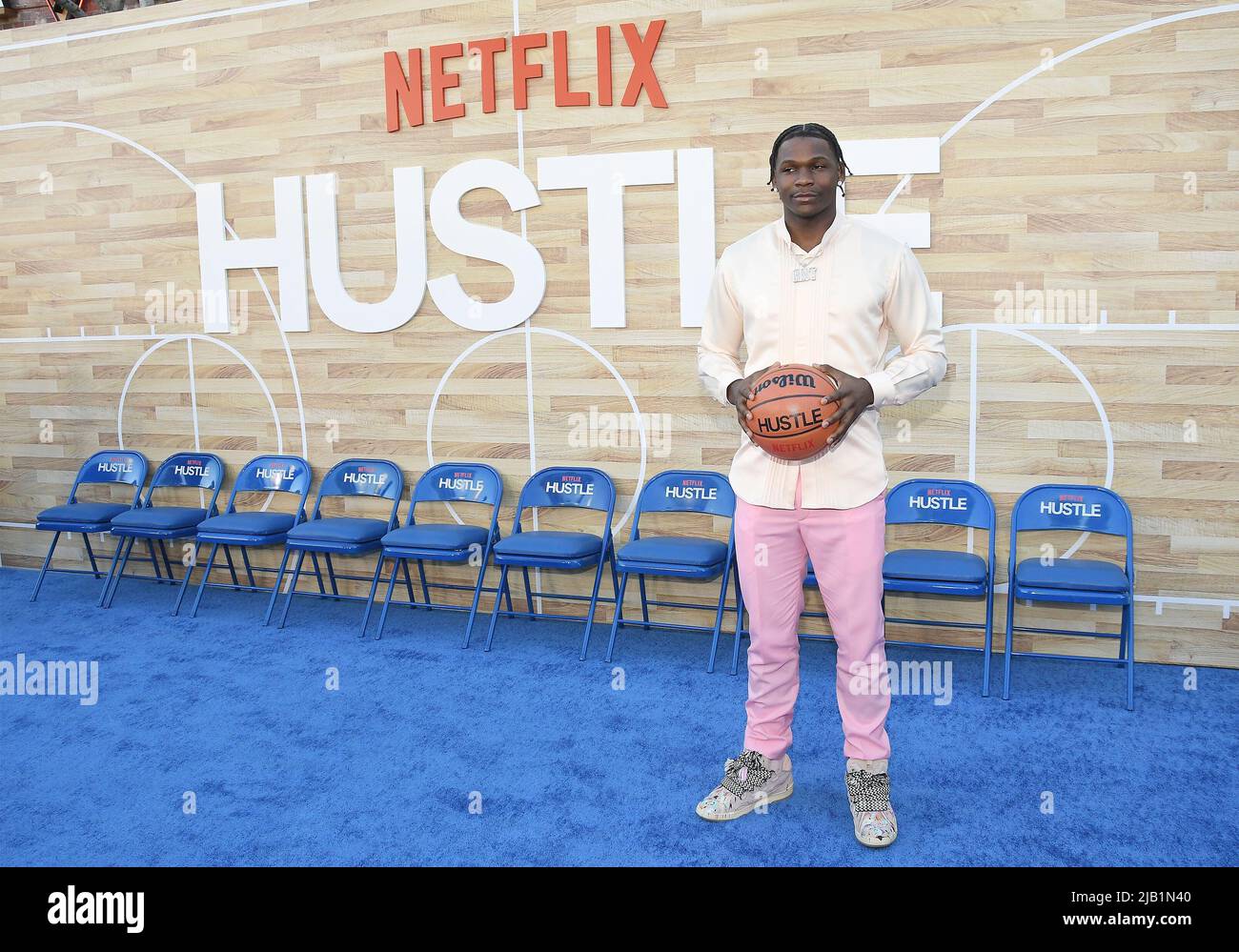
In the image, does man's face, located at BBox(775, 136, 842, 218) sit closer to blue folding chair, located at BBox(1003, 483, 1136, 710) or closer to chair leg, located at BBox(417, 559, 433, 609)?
blue folding chair, located at BBox(1003, 483, 1136, 710)

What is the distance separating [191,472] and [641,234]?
9.48ft

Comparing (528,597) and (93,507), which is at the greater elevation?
(93,507)

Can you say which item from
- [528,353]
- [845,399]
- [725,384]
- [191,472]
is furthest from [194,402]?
[845,399]

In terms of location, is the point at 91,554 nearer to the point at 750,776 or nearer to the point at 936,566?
the point at 750,776

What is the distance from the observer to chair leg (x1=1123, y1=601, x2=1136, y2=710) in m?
3.66

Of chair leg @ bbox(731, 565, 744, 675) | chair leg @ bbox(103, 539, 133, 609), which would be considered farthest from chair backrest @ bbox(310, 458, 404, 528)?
chair leg @ bbox(731, 565, 744, 675)

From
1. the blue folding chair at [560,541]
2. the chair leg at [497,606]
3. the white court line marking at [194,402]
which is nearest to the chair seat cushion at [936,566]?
the blue folding chair at [560,541]

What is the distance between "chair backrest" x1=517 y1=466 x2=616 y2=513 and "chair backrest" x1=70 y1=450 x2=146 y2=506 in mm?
2403

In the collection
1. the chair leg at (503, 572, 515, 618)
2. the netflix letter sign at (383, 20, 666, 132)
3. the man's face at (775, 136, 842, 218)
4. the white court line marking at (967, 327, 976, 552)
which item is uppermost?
the netflix letter sign at (383, 20, 666, 132)

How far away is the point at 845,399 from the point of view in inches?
98.3

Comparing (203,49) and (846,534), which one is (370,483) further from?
(846,534)

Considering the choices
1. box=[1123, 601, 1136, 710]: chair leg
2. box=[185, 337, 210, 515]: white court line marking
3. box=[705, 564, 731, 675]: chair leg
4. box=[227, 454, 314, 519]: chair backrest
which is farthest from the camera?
box=[185, 337, 210, 515]: white court line marking

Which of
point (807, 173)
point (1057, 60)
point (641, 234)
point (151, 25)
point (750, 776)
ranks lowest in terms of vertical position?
point (750, 776)

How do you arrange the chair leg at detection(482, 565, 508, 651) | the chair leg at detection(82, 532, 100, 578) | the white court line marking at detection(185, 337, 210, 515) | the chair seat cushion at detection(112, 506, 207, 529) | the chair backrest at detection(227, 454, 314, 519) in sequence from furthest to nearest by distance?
the chair leg at detection(82, 532, 100, 578), the white court line marking at detection(185, 337, 210, 515), the chair backrest at detection(227, 454, 314, 519), the chair seat cushion at detection(112, 506, 207, 529), the chair leg at detection(482, 565, 508, 651)
